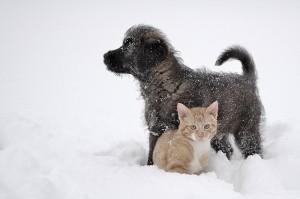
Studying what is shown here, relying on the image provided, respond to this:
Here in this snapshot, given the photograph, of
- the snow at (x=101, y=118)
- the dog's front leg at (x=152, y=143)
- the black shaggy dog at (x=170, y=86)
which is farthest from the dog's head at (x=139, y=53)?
the dog's front leg at (x=152, y=143)

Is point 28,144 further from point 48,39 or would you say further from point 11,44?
point 48,39

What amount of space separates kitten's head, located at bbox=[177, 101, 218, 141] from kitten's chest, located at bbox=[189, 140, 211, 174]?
4.3 inches

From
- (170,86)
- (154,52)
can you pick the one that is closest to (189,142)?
(170,86)

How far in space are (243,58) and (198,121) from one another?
61.8 inches

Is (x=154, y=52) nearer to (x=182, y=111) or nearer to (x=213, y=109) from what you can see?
(x=182, y=111)

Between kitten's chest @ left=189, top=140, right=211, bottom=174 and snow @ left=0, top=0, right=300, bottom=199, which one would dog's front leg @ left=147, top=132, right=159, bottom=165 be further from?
kitten's chest @ left=189, top=140, right=211, bottom=174

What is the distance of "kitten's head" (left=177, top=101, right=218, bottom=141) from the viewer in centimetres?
457

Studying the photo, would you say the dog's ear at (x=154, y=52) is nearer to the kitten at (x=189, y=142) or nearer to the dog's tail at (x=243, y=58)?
the kitten at (x=189, y=142)

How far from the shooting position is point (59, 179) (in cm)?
337

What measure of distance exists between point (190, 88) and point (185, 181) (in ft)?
4.98

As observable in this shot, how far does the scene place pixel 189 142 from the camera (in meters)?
4.68

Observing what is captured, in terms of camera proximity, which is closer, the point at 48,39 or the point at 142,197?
the point at 142,197

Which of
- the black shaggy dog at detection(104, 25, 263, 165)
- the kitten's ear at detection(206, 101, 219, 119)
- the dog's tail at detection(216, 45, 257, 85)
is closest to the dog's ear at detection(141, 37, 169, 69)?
the black shaggy dog at detection(104, 25, 263, 165)
